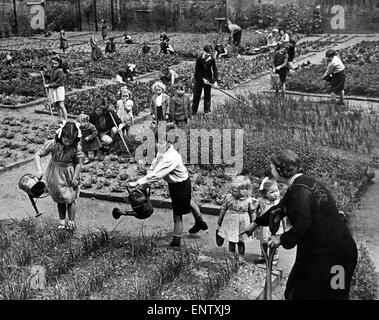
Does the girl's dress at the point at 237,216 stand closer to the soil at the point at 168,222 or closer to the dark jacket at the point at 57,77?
the soil at the point at 168,222

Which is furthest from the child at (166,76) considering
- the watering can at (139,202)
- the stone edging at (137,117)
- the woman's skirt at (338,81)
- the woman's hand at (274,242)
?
the woman's hand at (274,242)

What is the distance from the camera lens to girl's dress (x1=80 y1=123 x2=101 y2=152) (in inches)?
418

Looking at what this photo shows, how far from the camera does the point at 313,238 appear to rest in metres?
4.60

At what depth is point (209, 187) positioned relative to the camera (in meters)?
9.23

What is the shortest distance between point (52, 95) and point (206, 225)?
6.97m

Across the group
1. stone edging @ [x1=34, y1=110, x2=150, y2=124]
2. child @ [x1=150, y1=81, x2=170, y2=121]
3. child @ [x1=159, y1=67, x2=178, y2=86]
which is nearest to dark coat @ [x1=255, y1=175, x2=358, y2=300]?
child @ [x1=150, y1=81, x2=170, y2=121]

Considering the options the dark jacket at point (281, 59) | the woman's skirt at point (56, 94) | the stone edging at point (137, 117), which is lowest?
the stone edging at point (137, 117)

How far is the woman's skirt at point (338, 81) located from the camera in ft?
47.0

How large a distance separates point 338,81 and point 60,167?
8794 millimetres

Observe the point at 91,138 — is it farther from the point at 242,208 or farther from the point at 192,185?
the point at 242,208

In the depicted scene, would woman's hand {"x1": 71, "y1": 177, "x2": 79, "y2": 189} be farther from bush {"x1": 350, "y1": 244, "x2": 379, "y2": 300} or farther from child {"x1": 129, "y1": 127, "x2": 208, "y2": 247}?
bush {"x1": 350, "y1": 244, "x2": 379, "y2": 300}

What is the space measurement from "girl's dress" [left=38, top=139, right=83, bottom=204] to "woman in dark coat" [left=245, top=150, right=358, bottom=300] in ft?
10.8
